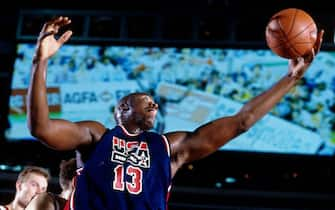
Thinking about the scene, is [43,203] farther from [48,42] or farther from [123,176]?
[48,42]

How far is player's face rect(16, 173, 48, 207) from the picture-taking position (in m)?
4.64

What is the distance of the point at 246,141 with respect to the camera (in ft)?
32.2

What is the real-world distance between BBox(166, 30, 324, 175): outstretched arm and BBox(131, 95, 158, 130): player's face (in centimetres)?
14

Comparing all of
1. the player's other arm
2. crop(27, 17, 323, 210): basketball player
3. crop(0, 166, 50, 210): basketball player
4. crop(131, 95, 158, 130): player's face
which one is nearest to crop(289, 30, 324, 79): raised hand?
crop(27, 17, 323, 210): basketball player

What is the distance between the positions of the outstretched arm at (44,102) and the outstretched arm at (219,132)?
0.54m

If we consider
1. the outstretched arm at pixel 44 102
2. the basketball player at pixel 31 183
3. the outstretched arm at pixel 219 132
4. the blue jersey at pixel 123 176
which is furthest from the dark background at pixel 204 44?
the outstretched arm at pixel 44 102

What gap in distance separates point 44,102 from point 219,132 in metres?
0.89

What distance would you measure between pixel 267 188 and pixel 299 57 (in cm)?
720

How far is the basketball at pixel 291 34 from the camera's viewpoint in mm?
3266

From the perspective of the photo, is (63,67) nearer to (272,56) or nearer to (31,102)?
(272,56)

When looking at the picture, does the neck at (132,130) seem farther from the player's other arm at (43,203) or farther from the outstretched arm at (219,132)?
the player's other arm at (43,203)

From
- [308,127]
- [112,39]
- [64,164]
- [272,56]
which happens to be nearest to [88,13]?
[112,39]

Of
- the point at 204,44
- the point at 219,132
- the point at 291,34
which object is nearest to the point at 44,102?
the point at 219,132

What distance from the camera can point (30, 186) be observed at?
465 cm
